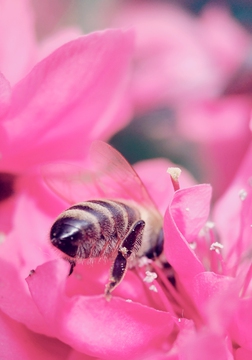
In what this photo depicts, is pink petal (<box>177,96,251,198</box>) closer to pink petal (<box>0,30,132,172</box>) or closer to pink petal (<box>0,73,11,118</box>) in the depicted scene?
pink petal (<box>0,30,132,172</box>)

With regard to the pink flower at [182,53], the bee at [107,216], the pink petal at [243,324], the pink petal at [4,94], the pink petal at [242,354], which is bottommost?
the pink petal at [242,354]

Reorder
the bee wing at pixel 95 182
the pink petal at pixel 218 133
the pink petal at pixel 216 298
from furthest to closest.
Answer: the pink petal at pixel 218 133, the bee wing at pixel 95 182, the pink petal at pixel 216 298

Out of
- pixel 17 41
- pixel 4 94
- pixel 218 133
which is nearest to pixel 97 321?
pixel 4 94

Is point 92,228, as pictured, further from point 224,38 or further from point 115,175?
point 224,38

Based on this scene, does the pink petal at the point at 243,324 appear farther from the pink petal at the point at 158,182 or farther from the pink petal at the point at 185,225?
the pink petal at the point at 158,182

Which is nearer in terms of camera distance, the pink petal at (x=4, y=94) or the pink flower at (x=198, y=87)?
the pink petal at (x=4, y=94)

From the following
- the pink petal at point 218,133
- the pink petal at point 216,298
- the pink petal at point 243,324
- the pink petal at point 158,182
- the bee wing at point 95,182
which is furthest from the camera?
the pink petal at point 218,133

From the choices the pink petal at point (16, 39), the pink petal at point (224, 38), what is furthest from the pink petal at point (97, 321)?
the pink petal at point (224, 38)

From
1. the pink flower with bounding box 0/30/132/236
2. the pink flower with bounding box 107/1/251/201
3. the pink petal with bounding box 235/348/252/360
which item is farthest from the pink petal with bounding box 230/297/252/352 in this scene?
the pink flower with bounding box 107/1/251/201
